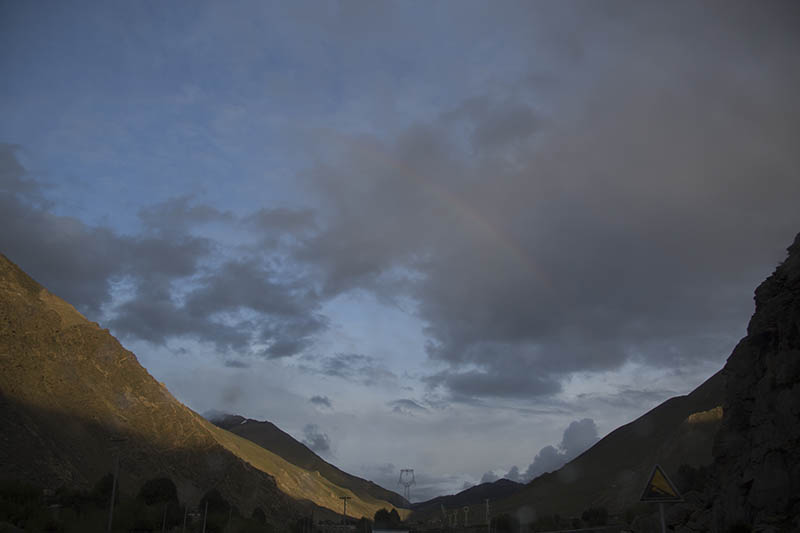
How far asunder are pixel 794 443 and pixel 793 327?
6.79 meters

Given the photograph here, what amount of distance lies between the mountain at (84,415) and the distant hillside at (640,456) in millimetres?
69170

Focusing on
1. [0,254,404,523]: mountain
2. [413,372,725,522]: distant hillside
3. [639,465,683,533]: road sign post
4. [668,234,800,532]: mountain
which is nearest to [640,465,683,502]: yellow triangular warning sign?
[639,465,683,533]: road sign post

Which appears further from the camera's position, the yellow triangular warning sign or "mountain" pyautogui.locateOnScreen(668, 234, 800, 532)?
"mountain" pyautogui.locateOnScreen(668, 234, 800, 532)

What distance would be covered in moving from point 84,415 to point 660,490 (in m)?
91.1

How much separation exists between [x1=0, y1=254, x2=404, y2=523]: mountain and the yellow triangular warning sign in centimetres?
7196

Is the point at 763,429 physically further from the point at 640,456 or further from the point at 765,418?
the point at 640,456

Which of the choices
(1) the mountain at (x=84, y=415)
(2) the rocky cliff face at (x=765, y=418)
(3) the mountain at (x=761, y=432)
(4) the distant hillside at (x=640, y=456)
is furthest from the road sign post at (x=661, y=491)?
(4) the distant hillside at (x=640, y=456)

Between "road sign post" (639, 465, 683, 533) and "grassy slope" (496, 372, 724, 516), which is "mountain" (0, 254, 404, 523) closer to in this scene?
"grassy slope" (496, 372, 724, 516)

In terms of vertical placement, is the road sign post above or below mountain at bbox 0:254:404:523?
below

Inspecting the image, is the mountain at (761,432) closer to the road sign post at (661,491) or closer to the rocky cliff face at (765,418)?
the rocky cliff face at (765,418)

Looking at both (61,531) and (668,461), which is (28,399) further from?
(668,461)

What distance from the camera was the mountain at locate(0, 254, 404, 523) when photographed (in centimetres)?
7888

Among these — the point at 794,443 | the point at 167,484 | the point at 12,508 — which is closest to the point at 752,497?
the point at 794,443

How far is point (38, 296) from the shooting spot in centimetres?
10500
